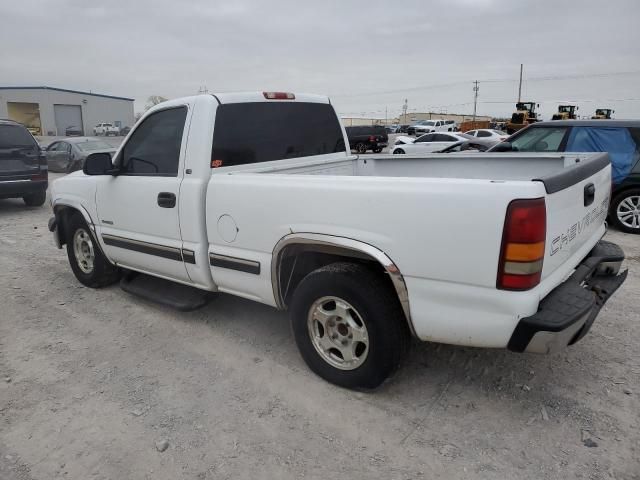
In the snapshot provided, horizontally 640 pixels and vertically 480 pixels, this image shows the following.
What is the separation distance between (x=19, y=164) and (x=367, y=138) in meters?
18.8

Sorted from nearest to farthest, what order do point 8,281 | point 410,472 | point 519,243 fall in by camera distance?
point 519,243 → point 410,472 → point 8,281

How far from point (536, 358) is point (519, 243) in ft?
5.12

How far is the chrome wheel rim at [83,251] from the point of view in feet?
16.2

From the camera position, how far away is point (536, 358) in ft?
11.1

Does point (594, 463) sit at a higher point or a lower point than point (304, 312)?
lower

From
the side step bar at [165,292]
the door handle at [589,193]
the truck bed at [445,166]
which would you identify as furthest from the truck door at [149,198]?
the door handle at [589,193]

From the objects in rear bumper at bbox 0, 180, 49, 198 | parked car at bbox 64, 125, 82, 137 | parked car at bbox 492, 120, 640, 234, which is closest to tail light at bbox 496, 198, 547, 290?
parked car at bbox 492, 120, 640, 234

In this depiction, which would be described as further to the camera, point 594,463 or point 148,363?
point 148,363

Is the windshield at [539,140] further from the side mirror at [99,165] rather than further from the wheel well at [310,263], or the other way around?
the side mirror at [99,165]

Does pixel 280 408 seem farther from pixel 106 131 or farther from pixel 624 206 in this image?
pixel 106 131

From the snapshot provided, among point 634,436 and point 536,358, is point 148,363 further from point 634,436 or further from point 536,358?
point 634,436

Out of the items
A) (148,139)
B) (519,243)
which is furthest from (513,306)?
(148,139)

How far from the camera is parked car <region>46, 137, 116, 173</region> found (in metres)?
14.9

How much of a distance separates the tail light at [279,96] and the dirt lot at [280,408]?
1905 mm
